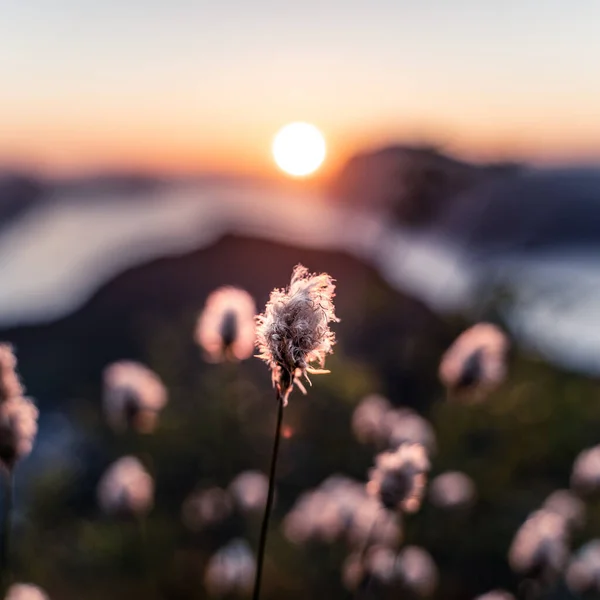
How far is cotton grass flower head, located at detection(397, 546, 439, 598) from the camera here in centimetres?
255

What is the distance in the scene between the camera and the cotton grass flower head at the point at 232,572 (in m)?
2.69

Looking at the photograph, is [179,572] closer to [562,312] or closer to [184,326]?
[184,326]

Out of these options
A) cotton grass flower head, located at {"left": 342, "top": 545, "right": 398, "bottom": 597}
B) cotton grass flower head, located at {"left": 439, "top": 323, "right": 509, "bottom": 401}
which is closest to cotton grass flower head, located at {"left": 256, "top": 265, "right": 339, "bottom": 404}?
cotton grass flower head, located at {"left": 342, "top": 545, "right": 398, "bottom": 597}

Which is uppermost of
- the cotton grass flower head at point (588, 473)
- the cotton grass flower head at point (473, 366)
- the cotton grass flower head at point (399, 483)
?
the cotton grass flower head at point (473, 366)

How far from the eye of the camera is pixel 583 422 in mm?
4801

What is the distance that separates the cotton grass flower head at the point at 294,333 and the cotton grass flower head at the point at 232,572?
1787 mm

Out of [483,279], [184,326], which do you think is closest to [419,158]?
[483,279]

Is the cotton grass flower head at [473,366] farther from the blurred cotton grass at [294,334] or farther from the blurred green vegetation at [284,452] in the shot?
the blurred cotton grass at [294,334]

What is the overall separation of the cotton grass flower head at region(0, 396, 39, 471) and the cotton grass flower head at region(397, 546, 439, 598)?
152 centimetres

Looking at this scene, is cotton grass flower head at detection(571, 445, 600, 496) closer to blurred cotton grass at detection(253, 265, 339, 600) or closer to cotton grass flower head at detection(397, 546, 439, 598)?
cotton grass flower head at detection(397, 546, 439, 598)

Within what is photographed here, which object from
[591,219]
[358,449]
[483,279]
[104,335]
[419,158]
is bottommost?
[358,449]

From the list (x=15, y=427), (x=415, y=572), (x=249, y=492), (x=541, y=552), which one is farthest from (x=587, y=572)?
(x=15, y=427)

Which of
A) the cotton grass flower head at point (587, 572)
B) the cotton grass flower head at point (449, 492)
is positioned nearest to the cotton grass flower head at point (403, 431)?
the cotton grass flower head at point (449, 492)

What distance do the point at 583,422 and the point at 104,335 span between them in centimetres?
448
